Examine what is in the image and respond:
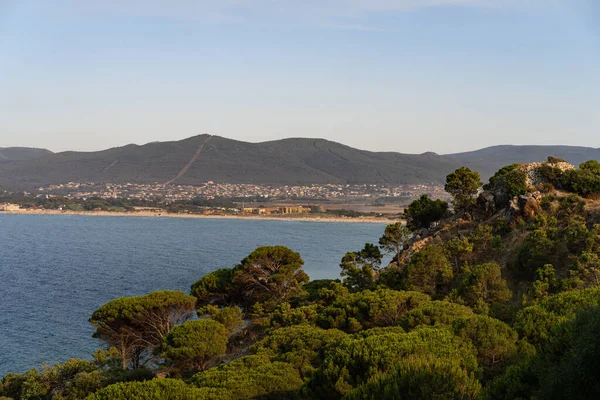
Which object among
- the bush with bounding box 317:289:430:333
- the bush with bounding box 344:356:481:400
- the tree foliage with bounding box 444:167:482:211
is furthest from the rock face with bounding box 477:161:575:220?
the bush with bounding box 344:356:481:400

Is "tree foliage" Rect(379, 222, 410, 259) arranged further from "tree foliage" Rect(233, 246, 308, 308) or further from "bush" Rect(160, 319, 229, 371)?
"bush" Rect(160, 319, 229, 371)

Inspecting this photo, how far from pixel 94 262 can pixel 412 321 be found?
6311 cm

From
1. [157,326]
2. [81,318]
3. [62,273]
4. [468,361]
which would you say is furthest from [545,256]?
[62,273]

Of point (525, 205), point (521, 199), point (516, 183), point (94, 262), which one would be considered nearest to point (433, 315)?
point (525, 205)

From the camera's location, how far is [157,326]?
29.0 m

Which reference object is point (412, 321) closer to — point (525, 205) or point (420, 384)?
point (420, 384)

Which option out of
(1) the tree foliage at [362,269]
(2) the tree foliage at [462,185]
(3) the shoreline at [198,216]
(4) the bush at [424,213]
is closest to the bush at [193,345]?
(1) the tree foliage at [362,269]

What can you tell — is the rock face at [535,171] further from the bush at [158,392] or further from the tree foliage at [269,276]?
the bush at [158,392]

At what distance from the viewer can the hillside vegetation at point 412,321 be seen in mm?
12289

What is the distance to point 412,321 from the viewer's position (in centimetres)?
2022

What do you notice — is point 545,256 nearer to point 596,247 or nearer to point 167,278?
point 596,247

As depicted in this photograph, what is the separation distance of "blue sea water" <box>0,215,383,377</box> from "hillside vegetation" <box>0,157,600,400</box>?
35.3 ft

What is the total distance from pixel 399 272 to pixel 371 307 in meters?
8.35

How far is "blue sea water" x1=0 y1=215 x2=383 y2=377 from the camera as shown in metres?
38.5
